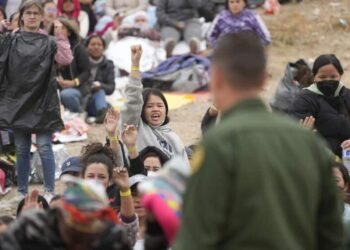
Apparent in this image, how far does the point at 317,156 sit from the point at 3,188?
527cm

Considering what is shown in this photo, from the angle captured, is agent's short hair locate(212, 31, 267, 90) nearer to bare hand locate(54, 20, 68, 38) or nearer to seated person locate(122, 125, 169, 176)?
seated person locate(122, 125, 169, 176)

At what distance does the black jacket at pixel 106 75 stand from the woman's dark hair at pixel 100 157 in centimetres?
455

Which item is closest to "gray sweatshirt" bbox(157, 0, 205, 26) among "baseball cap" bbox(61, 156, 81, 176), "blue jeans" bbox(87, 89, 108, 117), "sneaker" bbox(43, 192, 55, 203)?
"blue jeans" bbox(87, 89, 108, 117)

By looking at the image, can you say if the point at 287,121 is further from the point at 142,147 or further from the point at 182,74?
the point at 182,74

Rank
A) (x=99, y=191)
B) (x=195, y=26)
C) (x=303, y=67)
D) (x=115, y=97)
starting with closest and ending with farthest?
(x=99, y=191)
(x=303, y=67)
(x=115, y=97)
(x=195, y=26)

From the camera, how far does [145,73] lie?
443 inches

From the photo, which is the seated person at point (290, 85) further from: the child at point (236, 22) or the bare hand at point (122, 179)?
the bare hand at point (122, 179)

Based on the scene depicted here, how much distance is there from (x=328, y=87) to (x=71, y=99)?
382 centimetres

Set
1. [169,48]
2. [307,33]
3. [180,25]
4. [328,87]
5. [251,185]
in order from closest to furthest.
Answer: [251,185] → [328,87] → [169,48] → [180,25] → [307,33]

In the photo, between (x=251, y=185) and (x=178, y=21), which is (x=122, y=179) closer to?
(x=251, y=185)

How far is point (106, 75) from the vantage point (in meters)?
10.3

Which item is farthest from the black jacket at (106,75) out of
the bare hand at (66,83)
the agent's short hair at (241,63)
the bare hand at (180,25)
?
the agent's short hair at (241,63)

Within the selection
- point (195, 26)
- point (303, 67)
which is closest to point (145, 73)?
point (195, 26)

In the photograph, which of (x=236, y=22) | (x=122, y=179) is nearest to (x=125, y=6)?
(x=236, y=22)
